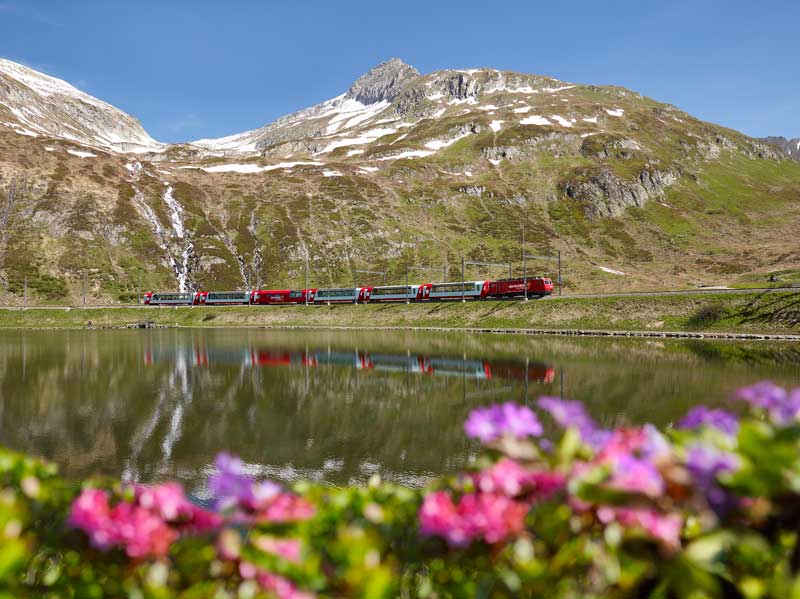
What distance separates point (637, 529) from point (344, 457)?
13.6 m

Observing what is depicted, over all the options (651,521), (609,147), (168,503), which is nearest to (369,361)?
(168,503)

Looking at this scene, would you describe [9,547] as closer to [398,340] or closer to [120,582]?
[120,582]

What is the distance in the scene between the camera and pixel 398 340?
2172 inches

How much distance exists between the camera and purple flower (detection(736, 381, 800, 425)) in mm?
2355

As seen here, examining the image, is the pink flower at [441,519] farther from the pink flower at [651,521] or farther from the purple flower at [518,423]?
the pink flower at [651,521]

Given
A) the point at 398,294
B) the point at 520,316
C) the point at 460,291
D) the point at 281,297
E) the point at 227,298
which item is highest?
the point at 460,291

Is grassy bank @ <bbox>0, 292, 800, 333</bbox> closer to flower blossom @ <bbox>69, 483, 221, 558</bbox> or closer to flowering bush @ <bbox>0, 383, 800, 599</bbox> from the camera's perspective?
flowering bush @ <bbox>0, 383, 800, 599</bbox>

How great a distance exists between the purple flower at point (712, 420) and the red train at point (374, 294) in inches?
2958

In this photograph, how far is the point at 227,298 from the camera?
107 metres

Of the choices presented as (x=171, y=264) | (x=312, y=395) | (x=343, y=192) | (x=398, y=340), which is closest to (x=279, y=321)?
(x=398, y=340)

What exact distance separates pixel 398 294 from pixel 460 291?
45.0 ft

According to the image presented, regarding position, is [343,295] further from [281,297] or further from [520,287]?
[520,287]

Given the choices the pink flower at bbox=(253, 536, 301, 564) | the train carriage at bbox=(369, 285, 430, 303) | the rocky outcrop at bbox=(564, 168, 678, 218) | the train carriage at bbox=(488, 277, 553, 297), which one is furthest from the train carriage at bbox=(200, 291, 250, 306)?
the rocky outcrop at bbox=(564, 168, 678, 218)

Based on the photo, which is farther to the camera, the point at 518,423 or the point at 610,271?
the point at 610,271
